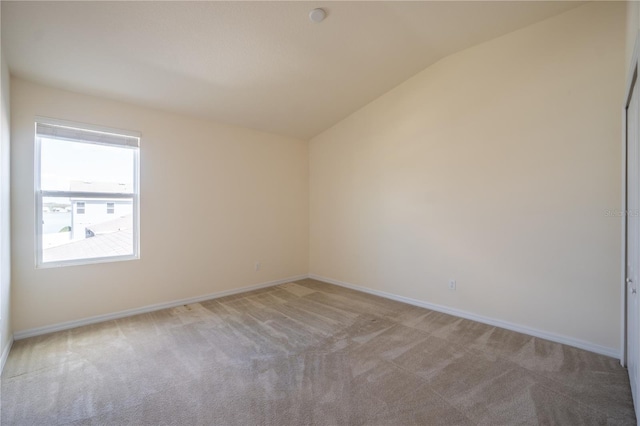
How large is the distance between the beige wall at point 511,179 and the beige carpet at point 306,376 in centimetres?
53

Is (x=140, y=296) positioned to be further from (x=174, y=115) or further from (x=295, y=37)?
(x=295, y=37)

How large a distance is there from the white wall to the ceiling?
0.34 metres

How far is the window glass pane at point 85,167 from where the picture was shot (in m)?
3.05

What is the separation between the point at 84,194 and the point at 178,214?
1.04m

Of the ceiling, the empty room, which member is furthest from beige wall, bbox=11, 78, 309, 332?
the ceiling

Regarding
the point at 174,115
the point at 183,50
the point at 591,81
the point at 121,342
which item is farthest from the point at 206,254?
the point at 591,81

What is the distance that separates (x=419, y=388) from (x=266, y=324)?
1.84 m

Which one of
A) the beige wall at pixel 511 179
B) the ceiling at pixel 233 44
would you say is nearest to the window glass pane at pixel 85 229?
the ceiling at pixel 233 44

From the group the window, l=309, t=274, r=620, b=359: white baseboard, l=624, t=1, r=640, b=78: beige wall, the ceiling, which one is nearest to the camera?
l=624, t=1, r=640, b=78: beige wall

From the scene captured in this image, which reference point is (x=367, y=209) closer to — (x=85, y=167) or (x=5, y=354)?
(x=85, y=167)

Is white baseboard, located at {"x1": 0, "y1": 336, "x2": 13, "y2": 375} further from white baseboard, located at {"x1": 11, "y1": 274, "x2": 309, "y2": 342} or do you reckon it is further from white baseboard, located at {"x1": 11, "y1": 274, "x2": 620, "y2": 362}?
white baseboard, located at {"x1": 11, "y1": 274, "x2": 309, "y2": 342}

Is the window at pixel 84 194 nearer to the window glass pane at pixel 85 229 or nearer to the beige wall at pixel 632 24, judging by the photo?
the window glass pane at pixel 85 229

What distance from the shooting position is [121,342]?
2.83 metres

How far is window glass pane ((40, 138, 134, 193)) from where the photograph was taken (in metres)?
3.05
